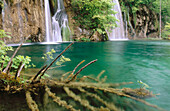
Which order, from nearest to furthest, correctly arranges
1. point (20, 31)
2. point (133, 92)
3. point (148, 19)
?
point (133, 92)
point (20, 31)
point (148, 19)

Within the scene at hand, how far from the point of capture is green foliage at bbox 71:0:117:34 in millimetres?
18375

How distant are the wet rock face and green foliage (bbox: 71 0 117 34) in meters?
5.28

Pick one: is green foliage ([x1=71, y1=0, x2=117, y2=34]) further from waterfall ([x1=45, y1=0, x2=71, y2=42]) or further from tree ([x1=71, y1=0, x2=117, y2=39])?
waterfall ([x1=45, y1=0, x2=71, y2=42])

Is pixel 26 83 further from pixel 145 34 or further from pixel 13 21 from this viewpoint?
pixel 145 34

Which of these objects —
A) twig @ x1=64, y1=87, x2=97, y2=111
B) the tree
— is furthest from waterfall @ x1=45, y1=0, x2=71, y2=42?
twig @ x1=64, y1=87, x2=97, y2=111

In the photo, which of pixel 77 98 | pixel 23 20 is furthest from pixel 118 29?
pixel 77 98

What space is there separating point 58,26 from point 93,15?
5.33m

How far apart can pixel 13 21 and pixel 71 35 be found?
282 inches

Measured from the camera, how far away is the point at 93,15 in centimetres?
1900

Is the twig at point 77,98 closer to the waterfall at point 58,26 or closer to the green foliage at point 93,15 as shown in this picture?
the waterfall at point 58,26

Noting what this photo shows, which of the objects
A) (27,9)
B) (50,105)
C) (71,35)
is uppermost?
(27,9)

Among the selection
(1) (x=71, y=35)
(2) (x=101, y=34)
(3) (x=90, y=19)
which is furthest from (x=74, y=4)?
(2) (x=101, y=34)

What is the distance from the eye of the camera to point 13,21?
12.7 m

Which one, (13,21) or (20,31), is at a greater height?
(13,21)
